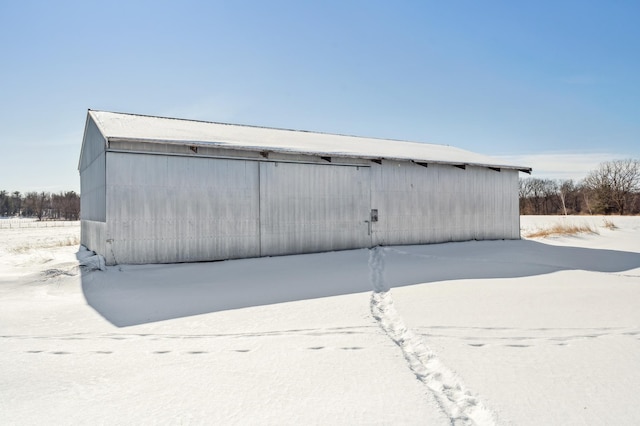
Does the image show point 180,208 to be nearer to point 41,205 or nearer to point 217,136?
point 217,136

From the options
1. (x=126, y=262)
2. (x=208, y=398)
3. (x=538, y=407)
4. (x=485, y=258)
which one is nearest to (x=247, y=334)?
(x=208, y=398)

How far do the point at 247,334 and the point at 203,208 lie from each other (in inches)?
237

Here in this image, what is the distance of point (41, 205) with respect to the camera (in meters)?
82.4

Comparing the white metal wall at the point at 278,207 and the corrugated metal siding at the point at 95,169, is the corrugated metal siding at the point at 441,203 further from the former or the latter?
the corrugated metal siding at the point at 95,169

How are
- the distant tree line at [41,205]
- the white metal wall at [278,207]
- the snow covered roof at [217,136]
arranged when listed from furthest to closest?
1. the distant tree line at [41,205]
2. the snow covered roof at [217,136]
3. the white metal wall at [278,207]

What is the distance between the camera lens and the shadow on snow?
273 inches

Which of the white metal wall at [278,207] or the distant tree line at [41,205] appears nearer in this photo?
the white metal wall at [278,207]

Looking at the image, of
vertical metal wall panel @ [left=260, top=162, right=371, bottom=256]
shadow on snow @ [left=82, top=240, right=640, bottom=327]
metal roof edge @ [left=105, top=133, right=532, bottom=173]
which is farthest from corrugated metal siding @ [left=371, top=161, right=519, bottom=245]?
shadow on snow @ [left=82, top=240, right=640, bottom=327]

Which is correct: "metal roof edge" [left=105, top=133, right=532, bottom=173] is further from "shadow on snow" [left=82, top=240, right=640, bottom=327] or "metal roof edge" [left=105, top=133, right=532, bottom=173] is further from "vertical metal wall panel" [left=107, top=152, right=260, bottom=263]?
"shadow on snow" [left=82, top=240, right=640, bottom=327]

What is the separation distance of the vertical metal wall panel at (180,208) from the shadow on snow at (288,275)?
0.43 metres

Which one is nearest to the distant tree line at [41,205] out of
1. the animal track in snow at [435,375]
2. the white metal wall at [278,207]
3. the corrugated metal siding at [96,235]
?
the corrugated metal siding at [96,235]

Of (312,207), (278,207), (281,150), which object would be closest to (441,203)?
(312,207)

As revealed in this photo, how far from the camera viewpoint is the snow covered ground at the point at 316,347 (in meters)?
3.18

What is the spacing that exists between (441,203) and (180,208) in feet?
29.8
